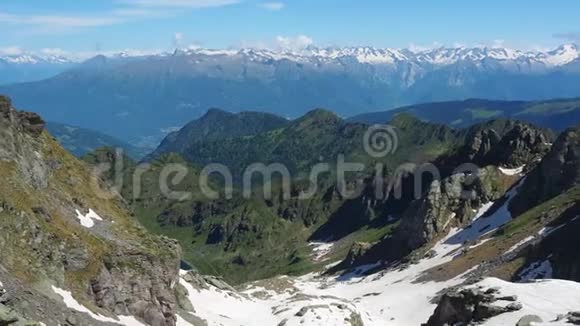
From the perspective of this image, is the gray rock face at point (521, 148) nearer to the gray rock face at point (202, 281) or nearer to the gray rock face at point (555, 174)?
the gray rock face at point (555, 174)

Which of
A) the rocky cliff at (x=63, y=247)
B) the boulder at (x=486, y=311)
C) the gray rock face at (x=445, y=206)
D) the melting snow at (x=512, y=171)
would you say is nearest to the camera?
the boulder at (x=486, y=311)

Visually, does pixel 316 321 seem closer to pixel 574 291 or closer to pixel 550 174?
pixel 574 291

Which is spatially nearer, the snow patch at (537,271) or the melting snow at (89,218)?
the melting snow at (89,218)

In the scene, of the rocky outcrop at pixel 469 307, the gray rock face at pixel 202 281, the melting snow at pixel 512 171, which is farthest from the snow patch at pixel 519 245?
the rocky outcrop at pixel 469 307

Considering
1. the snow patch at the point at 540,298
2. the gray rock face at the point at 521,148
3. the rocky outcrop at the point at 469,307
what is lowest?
the gray rock face at the point at 521,148

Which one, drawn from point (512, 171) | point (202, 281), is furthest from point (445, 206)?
point (202, 281)

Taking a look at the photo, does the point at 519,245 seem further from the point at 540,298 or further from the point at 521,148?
the point at 521,148

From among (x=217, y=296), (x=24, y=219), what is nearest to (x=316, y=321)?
(x=217, y=296)
